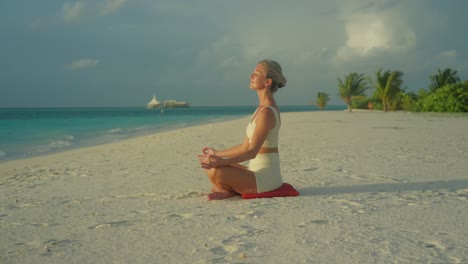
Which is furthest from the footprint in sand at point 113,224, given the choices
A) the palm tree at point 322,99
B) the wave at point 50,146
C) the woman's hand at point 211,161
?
the palm tree at point 322,99

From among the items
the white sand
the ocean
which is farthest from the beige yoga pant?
the ocean

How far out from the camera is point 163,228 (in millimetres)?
3398

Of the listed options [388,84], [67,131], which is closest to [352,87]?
[388,84]

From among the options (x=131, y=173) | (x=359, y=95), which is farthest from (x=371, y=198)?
(x=359, y=95)

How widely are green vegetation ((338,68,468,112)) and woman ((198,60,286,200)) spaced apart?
37892mm

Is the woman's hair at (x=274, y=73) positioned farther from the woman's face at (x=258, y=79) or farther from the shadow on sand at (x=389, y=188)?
the shadow on sand at (x=389, y=188)

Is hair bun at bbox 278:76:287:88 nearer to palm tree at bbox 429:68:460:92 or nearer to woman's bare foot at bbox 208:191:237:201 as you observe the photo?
Answer: woman's bare foot at bbox 208:191:237:201

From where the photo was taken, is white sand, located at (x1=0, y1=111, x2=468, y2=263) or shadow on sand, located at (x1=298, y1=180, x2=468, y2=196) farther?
shadow on sand, located at (x1=298, y1=180, x2=468, y2=196)

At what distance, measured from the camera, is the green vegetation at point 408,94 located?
37.5 metres

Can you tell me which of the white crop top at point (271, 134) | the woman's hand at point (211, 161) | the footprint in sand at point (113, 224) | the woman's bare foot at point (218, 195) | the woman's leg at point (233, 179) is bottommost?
the footprint in sand at point (113, 224)

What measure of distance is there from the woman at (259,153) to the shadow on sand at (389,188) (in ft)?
2.05

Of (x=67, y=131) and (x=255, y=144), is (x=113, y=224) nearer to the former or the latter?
(x=255, y=144)

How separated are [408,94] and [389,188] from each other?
44328 millimetres

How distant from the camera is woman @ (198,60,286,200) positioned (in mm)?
4125
